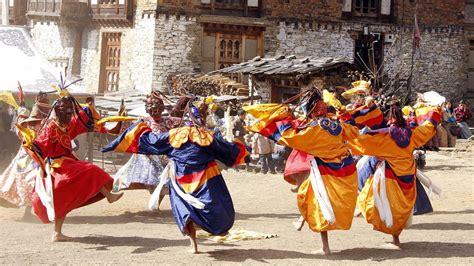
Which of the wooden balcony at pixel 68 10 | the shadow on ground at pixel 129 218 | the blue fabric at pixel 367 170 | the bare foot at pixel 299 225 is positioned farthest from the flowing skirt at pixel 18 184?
the wooden balcony at pixel 68 10

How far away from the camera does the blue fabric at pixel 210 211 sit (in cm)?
783

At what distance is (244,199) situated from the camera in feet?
42.8

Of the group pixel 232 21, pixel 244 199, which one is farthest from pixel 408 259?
pixel 232 21

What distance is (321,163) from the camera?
8195 mm

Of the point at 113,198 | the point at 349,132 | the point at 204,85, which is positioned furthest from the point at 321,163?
the point at 204,85

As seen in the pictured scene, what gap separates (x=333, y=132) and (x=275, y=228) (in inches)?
86.2

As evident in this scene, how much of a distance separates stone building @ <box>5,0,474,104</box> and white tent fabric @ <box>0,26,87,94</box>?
8644 mm

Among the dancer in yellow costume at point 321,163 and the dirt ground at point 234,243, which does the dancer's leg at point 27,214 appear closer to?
the dirt ground at point 234,243

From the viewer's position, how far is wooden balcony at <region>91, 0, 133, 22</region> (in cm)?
2578

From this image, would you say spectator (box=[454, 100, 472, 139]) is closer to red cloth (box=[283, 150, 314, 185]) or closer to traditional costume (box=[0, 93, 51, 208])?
red cloth (box=[283, 150, 314, 185])

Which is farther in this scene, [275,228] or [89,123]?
[275,228]

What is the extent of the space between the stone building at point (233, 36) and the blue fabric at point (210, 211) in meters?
17.3

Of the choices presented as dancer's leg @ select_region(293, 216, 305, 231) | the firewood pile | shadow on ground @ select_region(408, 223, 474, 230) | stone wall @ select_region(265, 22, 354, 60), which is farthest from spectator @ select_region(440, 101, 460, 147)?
dancer's leg @ select_region(293, 216, 305, 231)

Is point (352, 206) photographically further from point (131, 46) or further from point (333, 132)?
point (131, 46)
